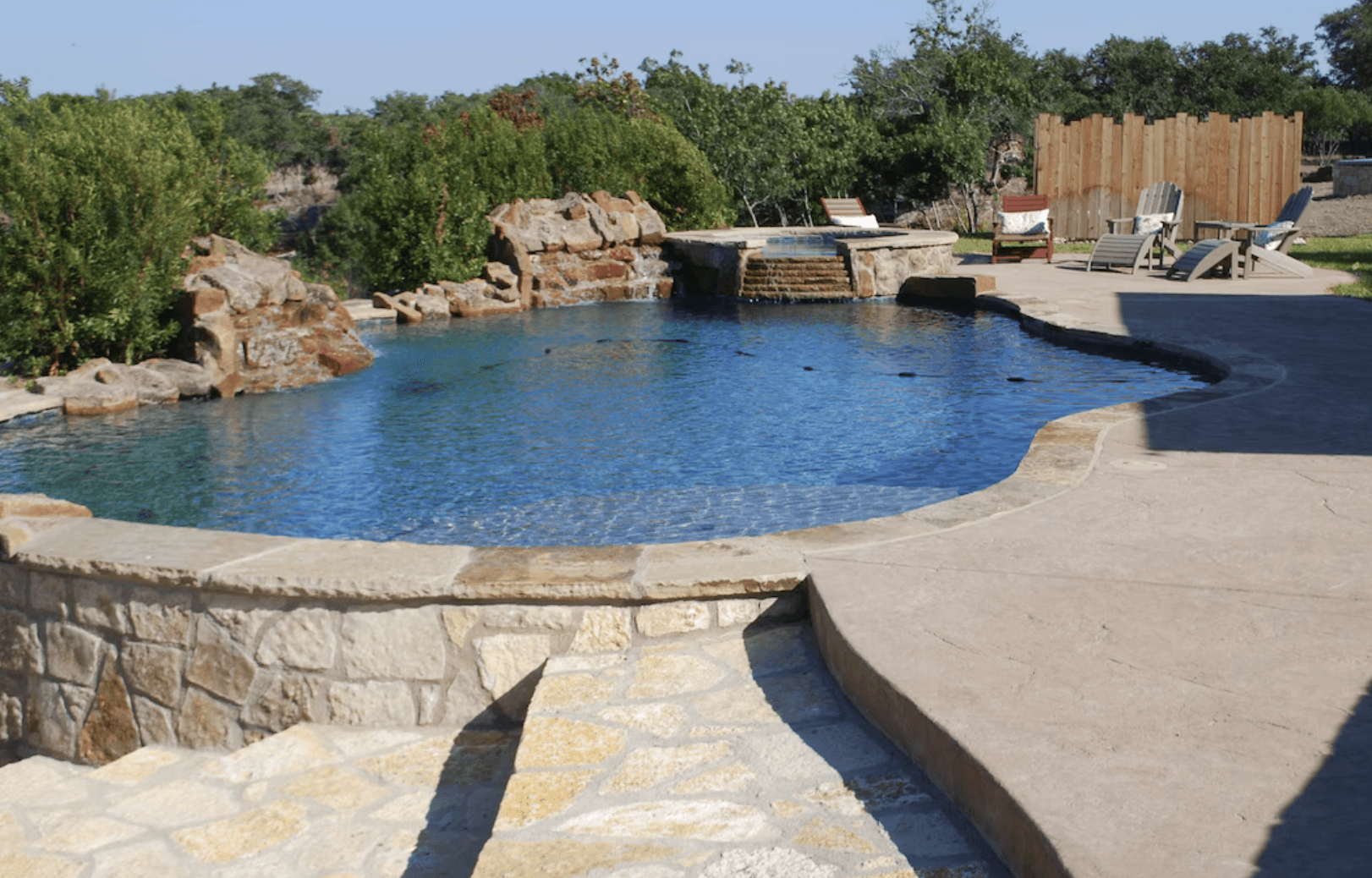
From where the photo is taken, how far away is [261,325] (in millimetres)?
10273

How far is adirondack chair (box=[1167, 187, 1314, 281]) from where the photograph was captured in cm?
1340

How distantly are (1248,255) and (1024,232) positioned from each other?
422 centimetres

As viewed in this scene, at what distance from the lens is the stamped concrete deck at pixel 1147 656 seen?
2.17 meters

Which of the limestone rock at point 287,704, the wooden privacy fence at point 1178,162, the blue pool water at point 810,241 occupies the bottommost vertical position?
the limestone rock at point 287,704

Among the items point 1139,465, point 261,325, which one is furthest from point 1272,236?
point 261,325

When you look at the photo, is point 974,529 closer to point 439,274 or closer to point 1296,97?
point 439,274

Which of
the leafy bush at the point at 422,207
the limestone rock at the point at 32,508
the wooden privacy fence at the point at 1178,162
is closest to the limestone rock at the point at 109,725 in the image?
the limestone rock at the point at 32,508

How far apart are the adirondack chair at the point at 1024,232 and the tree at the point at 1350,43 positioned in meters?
28.7

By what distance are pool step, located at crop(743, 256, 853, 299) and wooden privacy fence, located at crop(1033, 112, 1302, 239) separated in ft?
17.2

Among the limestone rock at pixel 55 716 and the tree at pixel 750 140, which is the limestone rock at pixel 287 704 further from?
the tree at pixel 750 140

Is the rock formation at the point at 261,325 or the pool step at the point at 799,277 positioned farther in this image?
the pool step at the point at 799,277

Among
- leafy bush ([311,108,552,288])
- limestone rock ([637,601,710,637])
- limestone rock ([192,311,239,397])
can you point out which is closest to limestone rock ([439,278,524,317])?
leafy bush ([311,108,552,288])

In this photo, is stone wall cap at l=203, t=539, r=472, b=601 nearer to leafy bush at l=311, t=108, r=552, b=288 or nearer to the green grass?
the green grass

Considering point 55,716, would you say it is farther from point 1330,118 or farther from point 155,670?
point 1330,118
